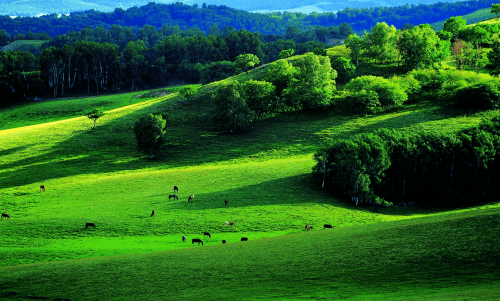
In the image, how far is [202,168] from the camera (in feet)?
273

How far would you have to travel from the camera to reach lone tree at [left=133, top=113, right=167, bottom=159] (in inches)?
3570

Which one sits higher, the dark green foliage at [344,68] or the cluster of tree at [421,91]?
the dark green foliage at [344,68]

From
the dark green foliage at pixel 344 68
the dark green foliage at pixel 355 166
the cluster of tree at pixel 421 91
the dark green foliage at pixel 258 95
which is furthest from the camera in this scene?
the dark green foliage at pixel 344 68

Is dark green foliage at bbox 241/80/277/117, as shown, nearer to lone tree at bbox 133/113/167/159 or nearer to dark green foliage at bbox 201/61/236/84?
lone tree at bbox 133/113/167/159

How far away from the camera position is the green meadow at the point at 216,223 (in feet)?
93.2

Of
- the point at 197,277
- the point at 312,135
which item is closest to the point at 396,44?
the point at 312,135

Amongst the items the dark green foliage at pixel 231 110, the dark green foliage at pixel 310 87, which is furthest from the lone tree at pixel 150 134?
the dark green foliage at pixel 310 87

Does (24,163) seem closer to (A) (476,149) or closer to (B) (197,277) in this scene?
(B) (197,277)

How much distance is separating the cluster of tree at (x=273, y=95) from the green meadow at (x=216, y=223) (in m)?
3.86

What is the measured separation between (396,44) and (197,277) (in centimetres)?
11713

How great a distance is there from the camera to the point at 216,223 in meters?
53.8

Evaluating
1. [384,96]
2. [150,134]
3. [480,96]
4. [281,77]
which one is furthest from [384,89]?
[150,134]

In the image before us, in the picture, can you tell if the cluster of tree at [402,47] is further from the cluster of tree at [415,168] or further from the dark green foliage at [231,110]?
the cluster of tree at [415,168]

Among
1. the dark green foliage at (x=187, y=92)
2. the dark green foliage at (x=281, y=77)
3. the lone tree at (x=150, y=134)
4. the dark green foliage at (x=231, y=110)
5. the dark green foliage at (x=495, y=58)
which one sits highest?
the dark green foliage at (x=495, y=58)
